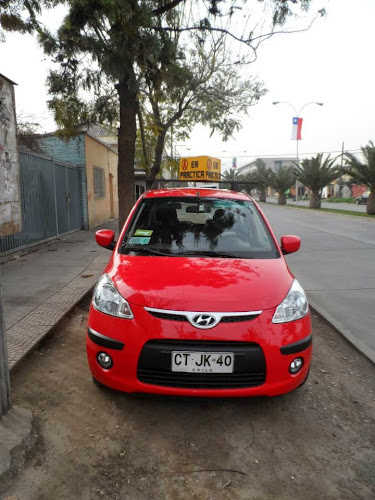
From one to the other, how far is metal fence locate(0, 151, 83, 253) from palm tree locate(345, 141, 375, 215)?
17.5 meters

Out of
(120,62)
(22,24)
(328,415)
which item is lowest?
(328,415)

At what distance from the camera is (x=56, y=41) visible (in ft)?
22.9

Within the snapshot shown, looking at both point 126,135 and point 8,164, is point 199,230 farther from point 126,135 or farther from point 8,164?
point 126,135

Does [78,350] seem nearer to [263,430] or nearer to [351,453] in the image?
[263,430]

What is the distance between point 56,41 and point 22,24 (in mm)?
1127

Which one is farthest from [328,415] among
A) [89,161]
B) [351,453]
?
[89,161]

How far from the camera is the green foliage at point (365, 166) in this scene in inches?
832

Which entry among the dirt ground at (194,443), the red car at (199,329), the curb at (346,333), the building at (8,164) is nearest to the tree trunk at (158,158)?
the curb at (346,333)

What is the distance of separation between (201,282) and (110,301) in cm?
67

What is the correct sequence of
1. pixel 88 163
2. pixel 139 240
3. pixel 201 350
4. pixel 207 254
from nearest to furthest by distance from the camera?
1. pixel 201 350
2. pixel 207 254
3. pixel 139 240
4. pixel 88 163

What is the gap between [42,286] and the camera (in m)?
5.42

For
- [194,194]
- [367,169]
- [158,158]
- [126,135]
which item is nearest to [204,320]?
[194,194]

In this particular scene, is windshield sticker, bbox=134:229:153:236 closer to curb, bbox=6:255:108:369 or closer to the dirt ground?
the dirt ground

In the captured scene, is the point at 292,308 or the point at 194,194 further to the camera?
the point at 194,194
